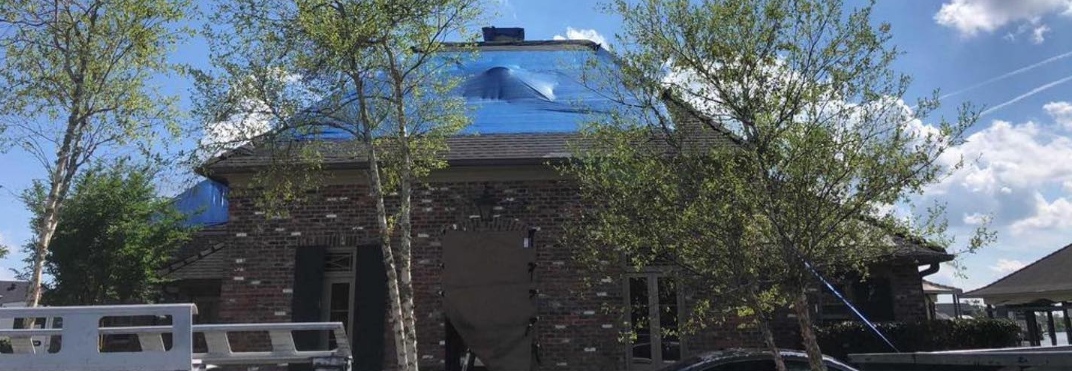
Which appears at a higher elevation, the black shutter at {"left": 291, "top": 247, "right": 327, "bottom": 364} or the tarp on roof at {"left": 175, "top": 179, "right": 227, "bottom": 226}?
the tarp on roof at {"left": 175, "top": 179, "right": 227, "bottom": 226}

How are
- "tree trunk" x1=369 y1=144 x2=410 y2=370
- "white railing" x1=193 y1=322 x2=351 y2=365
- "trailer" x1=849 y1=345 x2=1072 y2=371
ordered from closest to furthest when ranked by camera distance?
"trailer" x1=849 y1=345 x2=1072 y2=371 → "white railing" x1=193 y1=322 x2=351 y2=365 → "tree trunk" x1=369 y1=144 x2=410 y2=370

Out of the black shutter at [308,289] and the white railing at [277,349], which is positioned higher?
the black shutter at [308,289]

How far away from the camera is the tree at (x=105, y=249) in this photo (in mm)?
13586

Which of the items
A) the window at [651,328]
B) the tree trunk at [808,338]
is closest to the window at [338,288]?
the window at [651,328]

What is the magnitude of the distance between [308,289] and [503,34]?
869 centimetres

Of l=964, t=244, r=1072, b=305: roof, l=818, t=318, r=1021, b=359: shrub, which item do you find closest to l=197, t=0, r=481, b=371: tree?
l=818, t=318, r=1021, b=359: shrub

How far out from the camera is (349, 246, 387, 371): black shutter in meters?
10.2

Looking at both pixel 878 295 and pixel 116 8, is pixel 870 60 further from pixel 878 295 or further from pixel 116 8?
pixel 116 8

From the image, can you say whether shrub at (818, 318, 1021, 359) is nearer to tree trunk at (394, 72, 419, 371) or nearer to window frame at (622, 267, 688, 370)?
window frame at (622, 267, 688, 370)

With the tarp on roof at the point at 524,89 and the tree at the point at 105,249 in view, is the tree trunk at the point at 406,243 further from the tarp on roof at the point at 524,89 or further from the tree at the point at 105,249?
the tree at the point at 105,249

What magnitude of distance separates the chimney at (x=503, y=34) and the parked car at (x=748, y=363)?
11.0 metres

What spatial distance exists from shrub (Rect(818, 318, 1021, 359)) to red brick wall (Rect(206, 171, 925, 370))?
0.66 m

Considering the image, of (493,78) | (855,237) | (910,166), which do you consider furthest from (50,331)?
(493,78)

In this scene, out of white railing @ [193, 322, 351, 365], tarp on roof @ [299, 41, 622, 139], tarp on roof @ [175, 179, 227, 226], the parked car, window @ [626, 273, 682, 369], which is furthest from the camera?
tarp on roof @ [175, 179, 227, 226]
